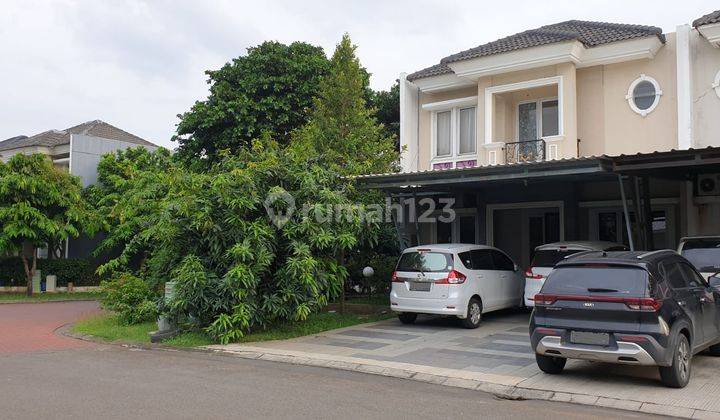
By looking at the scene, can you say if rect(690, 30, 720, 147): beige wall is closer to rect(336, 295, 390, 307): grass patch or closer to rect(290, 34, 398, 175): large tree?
rect(290, 34, 398, 175): large tree

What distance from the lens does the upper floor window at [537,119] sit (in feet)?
57.6

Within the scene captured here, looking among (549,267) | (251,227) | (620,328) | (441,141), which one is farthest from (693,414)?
(441,141)

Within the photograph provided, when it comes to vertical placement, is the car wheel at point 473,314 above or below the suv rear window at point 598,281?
below

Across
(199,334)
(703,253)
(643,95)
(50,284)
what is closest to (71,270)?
(50,284)

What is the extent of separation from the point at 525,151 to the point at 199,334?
Answer: 10169 mm

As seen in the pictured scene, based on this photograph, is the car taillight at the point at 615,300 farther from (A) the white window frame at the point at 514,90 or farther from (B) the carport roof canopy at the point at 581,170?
(A) the white window frame at the point at 514,90

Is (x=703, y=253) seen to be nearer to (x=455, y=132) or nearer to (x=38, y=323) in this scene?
(x=455, y=132)

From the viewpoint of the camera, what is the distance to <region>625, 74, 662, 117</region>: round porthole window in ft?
51.4

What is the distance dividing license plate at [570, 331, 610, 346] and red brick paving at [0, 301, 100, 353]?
29.3ft

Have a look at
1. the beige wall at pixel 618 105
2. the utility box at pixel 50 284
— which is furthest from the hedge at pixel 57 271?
the beige wall at pixel 618 105

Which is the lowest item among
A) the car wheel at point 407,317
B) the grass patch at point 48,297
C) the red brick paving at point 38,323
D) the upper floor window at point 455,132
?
the grass patch at point 48,297

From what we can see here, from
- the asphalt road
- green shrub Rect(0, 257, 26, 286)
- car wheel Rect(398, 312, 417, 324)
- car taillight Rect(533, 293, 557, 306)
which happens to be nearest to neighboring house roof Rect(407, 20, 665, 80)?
car wheel Rect(398, 312, 417, 324)

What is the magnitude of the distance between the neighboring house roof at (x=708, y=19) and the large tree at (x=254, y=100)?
1324 cm

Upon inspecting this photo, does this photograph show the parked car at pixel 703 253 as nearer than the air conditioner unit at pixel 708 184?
Yes
